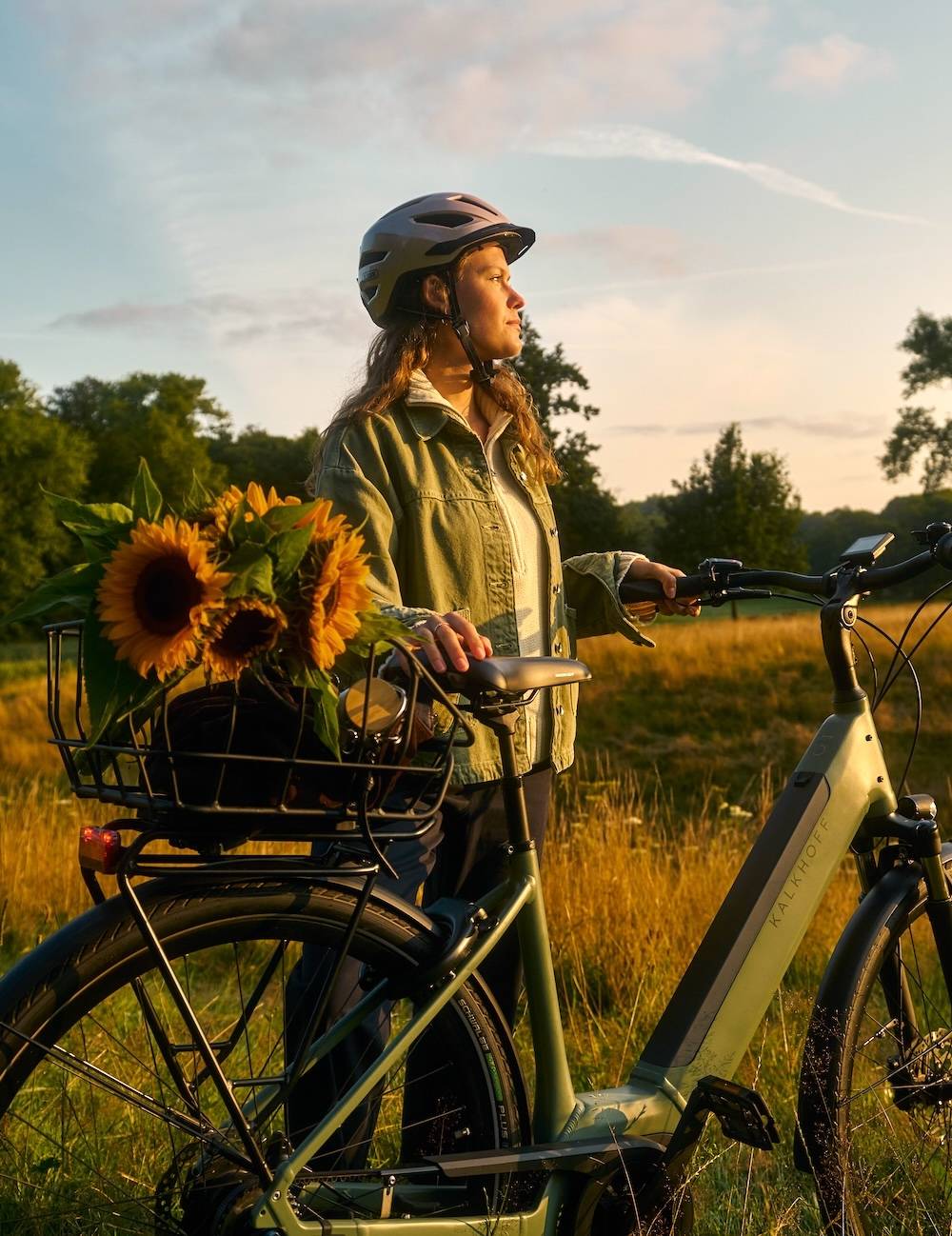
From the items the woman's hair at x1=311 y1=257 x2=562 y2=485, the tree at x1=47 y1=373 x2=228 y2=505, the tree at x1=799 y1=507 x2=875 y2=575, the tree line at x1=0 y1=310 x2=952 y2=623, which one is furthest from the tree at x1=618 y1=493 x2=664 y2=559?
the woman's hair at x1=311 y1=257 x2=562 y2=485

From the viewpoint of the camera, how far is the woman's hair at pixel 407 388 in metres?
2.90

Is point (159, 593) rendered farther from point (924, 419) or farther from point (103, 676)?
point (924, 419)

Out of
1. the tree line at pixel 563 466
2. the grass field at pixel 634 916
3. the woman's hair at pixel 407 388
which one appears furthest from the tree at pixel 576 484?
the woman's hair at pixel 407 388

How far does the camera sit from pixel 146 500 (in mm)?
1854

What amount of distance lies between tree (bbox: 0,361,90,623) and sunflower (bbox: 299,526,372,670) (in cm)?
4933

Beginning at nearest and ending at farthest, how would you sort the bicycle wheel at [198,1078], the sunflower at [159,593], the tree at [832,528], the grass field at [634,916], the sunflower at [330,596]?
1. the sunflower at [159,593]
2. the sunflower at [330,596]
3. the bicycle wheel at [198,1078]
4. the grass field at [634,916]
5. the tree at [832,528]

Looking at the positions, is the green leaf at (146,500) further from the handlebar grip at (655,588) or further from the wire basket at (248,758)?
the handlebar grip at (655,588)

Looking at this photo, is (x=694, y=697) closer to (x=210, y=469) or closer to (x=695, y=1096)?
(x=695, y=1096)

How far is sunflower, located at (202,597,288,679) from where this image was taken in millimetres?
1856

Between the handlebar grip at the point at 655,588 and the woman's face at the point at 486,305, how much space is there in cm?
60

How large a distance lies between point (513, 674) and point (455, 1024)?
63 centimetres

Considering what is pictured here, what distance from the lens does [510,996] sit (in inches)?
118

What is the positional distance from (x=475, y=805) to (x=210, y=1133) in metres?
0.96

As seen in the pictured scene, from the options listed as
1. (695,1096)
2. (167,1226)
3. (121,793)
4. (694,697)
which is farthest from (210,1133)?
(694,697)
